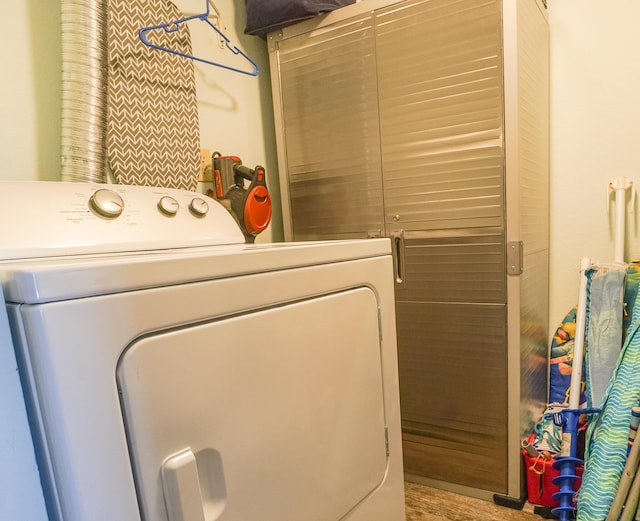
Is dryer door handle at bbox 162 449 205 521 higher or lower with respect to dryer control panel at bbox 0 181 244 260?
lower

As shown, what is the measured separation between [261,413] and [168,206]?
0.64 meters

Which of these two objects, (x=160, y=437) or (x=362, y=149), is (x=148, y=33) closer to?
(x=362, y=149)

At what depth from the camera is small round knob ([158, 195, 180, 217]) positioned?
1068 millimetres

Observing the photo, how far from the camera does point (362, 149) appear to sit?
5.84ft

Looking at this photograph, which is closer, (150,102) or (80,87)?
(80,87)

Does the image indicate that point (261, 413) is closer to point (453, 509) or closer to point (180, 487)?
point (180, 487)

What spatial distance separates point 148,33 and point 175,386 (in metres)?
1.30

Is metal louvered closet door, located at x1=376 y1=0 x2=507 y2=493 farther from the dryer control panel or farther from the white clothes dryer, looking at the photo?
the dryer control panel

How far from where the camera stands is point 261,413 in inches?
26.6

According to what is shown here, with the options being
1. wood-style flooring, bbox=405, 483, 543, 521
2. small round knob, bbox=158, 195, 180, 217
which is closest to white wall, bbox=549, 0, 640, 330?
wood-style flooring, bbox=405, 483, 543, 521

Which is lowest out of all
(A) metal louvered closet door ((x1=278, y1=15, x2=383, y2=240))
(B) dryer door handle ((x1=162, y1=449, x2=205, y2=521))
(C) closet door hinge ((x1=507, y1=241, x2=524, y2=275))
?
(B) dryer door handle ((x1=162, y1=449, x2=205, y2=521))

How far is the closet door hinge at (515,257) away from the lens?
1.51 meters

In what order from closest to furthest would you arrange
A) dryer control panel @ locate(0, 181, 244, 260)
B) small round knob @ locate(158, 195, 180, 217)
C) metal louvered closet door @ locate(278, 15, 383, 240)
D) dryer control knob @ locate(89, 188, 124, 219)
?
dryer control panel @ locate(0, 181, 244, 260) < dryer control knob @ locate(89, 188, 124, 219) < small round knob @ locate(158, 195, 180, 217) < metal louvered closet door @ locate(278, 15, 383, 240)

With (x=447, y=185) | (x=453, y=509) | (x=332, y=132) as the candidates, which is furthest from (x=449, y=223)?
(x=453, y=509)
